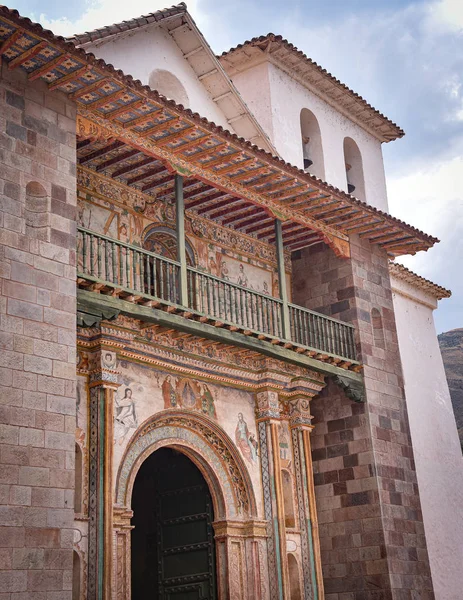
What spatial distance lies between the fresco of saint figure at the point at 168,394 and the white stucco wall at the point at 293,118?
232 inches

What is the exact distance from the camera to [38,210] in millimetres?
10586

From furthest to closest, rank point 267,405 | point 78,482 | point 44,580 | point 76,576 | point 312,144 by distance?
point 312,144
point 267,405
point 78,482
point 76,576
point 44,580

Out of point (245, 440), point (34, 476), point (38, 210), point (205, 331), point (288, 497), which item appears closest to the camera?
point (34, 476)

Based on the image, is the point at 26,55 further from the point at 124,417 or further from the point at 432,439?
the point at 432,439

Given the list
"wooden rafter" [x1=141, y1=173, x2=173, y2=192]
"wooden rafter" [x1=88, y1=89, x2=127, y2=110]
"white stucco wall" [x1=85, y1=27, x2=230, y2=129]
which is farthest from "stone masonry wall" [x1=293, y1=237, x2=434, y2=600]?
"wooden rafter" [x1=88, y1=89, x2=127, y2=110]

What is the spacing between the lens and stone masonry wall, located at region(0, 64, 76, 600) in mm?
9289

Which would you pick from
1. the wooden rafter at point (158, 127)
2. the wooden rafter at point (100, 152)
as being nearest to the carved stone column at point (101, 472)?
the wooden rafter at point (100, 152)

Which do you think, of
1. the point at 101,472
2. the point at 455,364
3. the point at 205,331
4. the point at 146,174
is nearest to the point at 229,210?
the point at 146,174

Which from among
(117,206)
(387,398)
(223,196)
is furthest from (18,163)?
(387,398)

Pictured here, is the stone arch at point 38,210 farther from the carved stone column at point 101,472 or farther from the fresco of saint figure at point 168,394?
the fresco of saint figure at point 168,394

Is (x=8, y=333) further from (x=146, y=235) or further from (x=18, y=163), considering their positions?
(x=146, y=235)

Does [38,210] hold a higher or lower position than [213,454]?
higher

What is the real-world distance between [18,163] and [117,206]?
114 inches

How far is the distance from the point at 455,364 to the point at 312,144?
1560 centimetres
